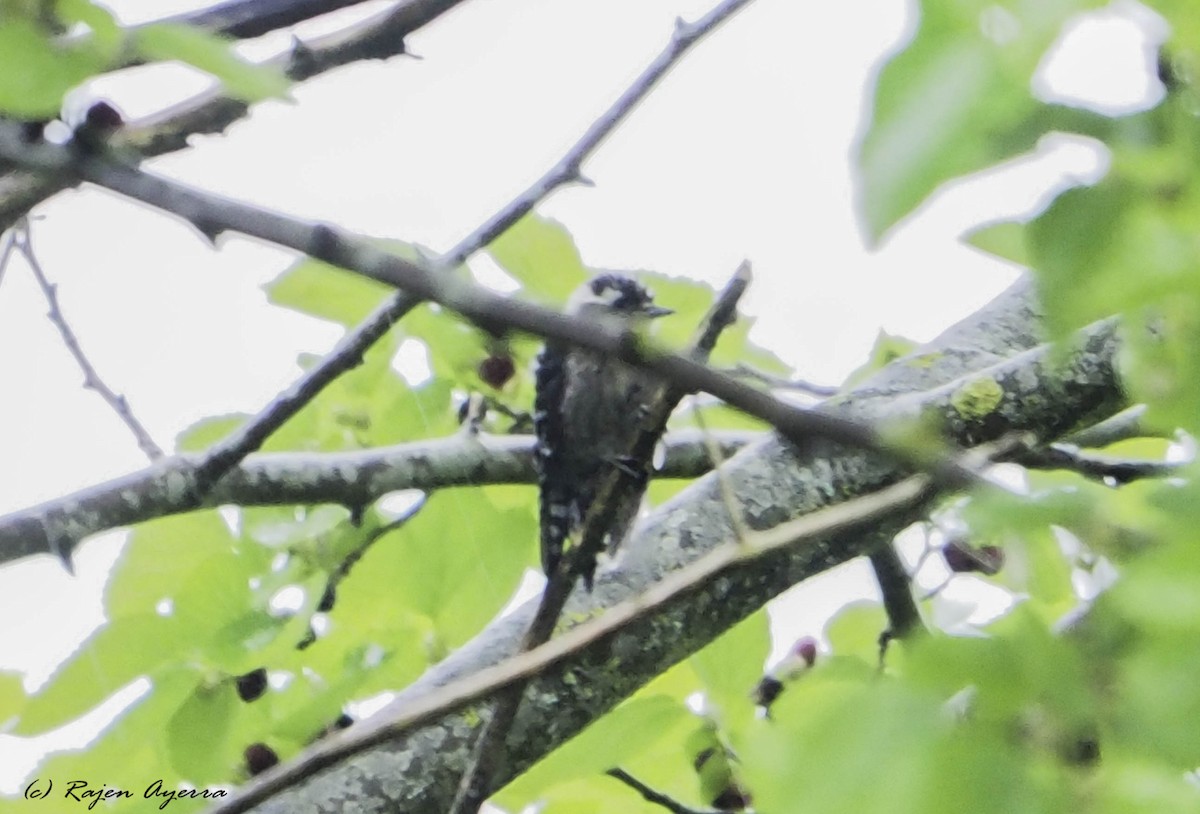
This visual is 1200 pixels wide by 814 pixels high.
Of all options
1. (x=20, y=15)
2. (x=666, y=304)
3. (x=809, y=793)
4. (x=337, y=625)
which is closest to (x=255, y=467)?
(x=337, y=625)

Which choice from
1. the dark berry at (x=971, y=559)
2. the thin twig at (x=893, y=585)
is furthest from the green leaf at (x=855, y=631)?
the dark berry at (x=971, y=559)

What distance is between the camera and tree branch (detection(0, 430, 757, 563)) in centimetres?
149

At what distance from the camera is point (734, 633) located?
1.61 metres

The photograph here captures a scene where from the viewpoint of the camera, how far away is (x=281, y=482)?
1655 mm

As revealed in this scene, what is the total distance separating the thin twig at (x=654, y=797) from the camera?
1574 millimetres

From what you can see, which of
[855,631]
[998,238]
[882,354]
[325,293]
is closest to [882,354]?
[882,354]

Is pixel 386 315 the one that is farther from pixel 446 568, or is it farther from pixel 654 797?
pixel 654 797

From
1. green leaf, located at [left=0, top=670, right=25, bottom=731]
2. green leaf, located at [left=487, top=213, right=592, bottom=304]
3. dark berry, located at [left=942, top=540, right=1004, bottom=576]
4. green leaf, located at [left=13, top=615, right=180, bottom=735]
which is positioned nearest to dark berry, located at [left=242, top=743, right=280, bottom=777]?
green leaf, located at [left=13, top=615, right=180, bottom=735]

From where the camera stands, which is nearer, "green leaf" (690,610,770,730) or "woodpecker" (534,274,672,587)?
"green leaf" (690,610,770,730)

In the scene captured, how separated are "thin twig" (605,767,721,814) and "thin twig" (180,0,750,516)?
24.9 inches

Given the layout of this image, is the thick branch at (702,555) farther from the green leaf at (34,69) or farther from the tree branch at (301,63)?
the green leaf at (34,69)

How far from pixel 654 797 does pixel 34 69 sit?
129 cm

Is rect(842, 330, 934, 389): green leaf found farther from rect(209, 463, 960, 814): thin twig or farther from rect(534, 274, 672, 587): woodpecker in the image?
rect(209, 463, 960, 814): thin twig

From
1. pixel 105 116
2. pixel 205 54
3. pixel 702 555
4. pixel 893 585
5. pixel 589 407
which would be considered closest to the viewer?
pixel 205 54
